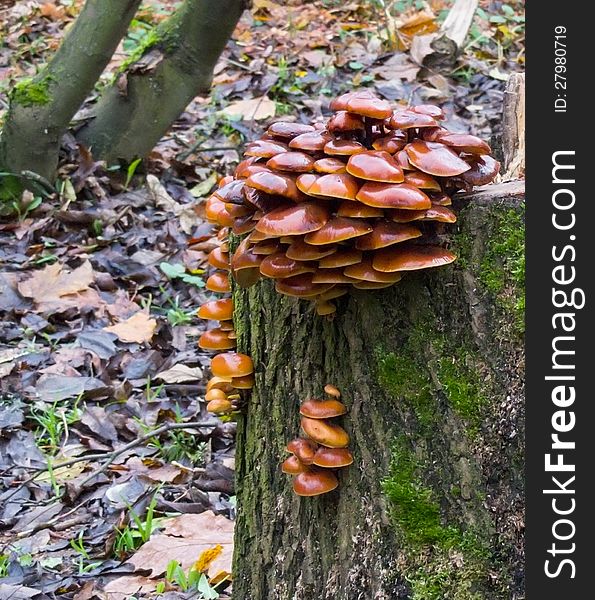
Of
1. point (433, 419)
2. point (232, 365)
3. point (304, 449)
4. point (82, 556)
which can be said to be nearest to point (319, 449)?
point (304, 449)

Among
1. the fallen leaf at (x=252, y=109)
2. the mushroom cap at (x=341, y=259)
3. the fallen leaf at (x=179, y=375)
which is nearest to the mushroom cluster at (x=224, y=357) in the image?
the mushroom cap at (x=341, y=259)

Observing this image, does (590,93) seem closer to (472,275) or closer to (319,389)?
(472,275)

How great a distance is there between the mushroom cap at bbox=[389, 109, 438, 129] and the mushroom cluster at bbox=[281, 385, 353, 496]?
870mm

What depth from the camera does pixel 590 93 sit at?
2.27 meters

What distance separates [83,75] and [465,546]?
5.94 meters

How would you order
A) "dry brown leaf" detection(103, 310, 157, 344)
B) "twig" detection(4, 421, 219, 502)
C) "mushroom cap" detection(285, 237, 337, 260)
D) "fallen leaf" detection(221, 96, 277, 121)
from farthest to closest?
"fallen leaf" detection(221, 96, 277, 121) → "dry brown leaf" detection(103, 310, 157, 344) → "twig" detection(4, 421, 219, 502) → "mushroom cap" detection(285, 237, 337, 260)

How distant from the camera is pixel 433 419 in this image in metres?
2.45

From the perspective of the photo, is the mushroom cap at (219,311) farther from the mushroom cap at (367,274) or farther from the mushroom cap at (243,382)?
the mushroom cap at (367,274)

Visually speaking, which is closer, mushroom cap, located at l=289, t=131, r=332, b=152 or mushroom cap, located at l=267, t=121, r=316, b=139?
mushroom cap, located at l=289, t=131, r=332, b=152

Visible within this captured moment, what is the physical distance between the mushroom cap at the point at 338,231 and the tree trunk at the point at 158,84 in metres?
5.50

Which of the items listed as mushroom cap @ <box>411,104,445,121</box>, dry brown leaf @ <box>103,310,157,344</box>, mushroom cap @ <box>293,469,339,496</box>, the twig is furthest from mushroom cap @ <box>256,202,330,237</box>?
dry brown leaf @ <box>103,310,157,344</box>

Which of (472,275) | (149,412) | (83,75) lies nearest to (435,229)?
(472,275)

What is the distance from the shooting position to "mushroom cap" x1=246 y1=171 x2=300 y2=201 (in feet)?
7.45

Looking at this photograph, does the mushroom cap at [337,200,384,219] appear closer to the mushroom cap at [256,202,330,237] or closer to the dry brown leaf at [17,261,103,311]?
the mushroom cap at [256,202,330,237]
